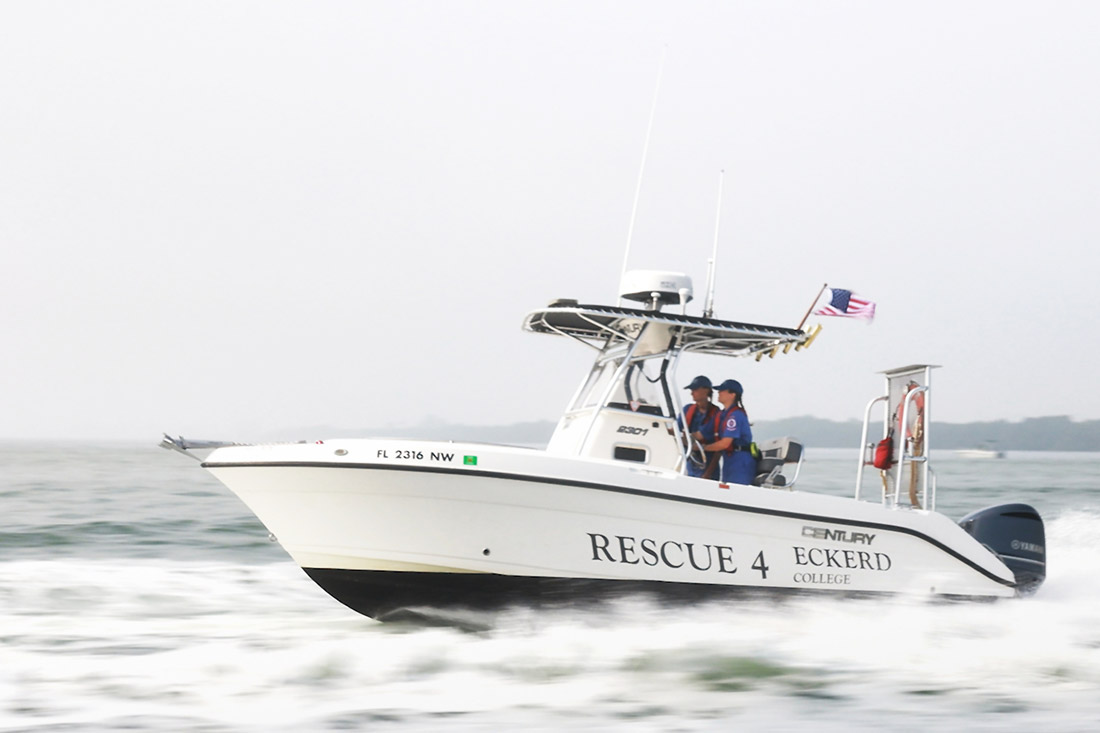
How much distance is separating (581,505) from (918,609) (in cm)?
254

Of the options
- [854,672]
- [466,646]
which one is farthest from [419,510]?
[854,672]

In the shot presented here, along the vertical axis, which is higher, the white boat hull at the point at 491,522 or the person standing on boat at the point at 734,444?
the person standing on boat at the point at 734,444

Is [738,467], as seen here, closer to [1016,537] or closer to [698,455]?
[698,455]

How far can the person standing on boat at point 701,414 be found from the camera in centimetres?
676

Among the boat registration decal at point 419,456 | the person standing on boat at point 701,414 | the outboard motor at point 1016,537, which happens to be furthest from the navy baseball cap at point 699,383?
the outboard motor at point 1016,537

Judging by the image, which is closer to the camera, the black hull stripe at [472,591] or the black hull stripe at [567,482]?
the black hull stripe at [567,482]

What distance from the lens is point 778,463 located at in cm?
690

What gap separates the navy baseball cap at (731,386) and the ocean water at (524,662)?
1404mm

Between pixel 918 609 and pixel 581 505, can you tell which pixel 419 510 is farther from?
Result: pixel 918 609

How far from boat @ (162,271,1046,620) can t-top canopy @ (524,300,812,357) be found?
15mm

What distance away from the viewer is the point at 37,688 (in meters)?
4.89

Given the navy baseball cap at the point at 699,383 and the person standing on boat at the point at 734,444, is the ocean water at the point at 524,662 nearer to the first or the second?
the person standing on boat at the point at 734,444

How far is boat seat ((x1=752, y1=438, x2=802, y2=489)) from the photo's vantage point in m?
6.86

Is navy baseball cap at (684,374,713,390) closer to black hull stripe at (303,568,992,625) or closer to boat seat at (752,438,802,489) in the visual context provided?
boat seat at (752,438,802,489)
